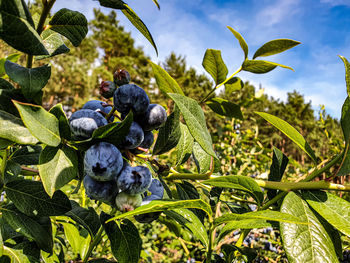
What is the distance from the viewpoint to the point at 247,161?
216cm

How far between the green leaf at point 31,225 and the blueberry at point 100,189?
0.21 metres

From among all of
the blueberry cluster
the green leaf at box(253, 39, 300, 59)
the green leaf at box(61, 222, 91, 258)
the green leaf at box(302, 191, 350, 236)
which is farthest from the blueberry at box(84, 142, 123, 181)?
the green leaf at box(61, 222, 91, 258)

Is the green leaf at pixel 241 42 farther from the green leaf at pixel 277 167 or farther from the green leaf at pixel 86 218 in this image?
the green leaf at pixel 86 218

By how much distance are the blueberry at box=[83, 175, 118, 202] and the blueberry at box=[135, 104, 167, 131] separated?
118mm

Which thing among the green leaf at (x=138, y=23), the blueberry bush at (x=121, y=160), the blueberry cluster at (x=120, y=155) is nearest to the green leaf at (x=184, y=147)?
the blueberry bush at (x=121, y=160)

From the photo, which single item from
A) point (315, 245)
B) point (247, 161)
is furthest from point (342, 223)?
point (247, 161)

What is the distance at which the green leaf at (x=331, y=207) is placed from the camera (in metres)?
0.42

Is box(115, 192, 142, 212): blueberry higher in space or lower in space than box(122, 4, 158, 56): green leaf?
lower

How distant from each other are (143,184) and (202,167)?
198mm

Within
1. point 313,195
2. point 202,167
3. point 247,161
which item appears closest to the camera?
point 313,195

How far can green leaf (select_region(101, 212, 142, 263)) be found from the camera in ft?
1.61

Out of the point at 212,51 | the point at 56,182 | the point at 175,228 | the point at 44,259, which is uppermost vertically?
the point at 212,51

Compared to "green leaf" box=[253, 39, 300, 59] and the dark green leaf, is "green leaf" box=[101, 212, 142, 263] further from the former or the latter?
"green leaf" box=[253, 39, 300, 59]

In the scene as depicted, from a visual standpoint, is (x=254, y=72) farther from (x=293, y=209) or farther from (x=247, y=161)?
(x=247, y=161)
